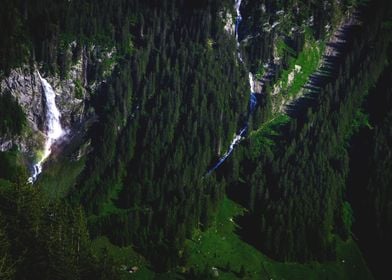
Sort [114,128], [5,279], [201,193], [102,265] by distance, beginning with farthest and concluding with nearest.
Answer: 1. [114,128]
2. [201,193]
3. [102,265]
4. [5,279]

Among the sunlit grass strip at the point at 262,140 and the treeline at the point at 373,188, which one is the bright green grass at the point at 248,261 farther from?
the sunlit grass strip at the point at 262,140

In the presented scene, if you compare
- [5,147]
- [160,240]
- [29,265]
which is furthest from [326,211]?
[29,265]

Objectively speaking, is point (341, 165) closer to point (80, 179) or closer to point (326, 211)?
point (326, 211)

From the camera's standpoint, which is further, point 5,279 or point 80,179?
point 80,179

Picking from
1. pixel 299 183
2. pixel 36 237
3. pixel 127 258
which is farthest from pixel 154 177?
pixel 36 237

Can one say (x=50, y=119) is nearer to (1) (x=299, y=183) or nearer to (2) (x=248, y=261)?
(1) (x=299, y=183)

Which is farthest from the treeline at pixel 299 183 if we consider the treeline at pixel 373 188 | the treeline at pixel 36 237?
the treeline at pixel 36 237
